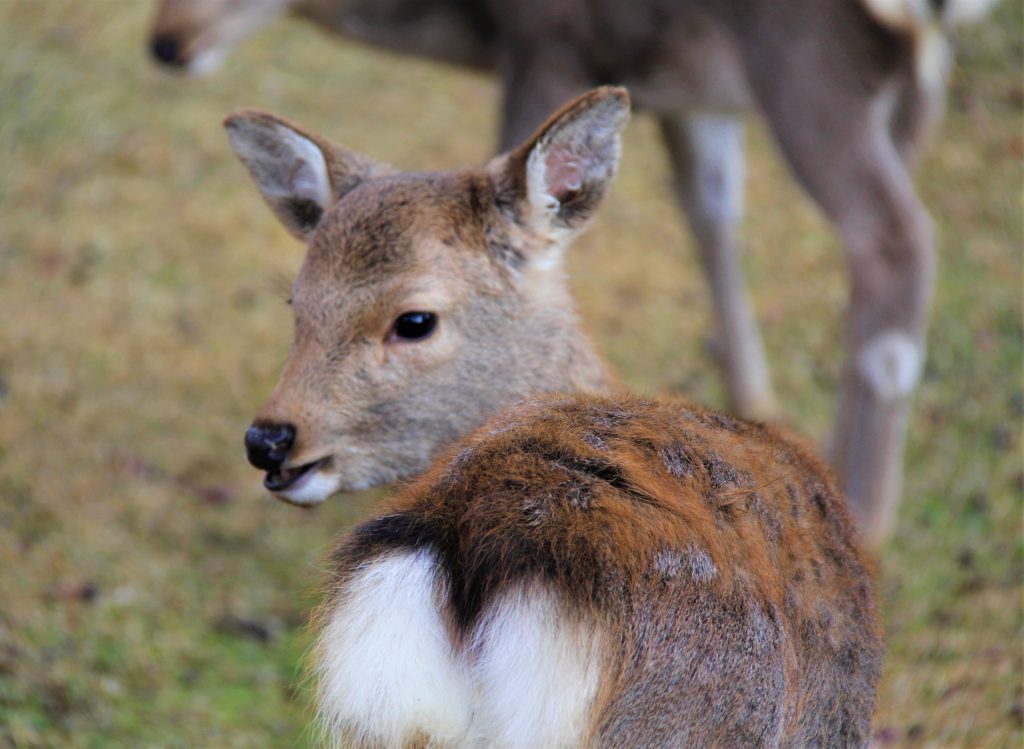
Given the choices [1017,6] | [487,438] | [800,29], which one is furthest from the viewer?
[1017,6]

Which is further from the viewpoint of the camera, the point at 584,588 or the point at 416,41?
the point at 416,41

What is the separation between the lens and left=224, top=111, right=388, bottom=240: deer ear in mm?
3596

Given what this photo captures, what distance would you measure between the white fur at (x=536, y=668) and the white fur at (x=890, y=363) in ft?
11.1

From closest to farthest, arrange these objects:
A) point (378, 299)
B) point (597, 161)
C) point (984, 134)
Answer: point (378, 299) → point (597, 161) → point (984, 134)

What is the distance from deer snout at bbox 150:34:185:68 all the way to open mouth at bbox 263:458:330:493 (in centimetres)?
368

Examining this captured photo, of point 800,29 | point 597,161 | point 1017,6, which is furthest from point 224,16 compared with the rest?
point 1017,6

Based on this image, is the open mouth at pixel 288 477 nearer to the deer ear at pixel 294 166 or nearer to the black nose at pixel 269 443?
the black nose at pixel 269 443

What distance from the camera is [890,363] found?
5137 mm

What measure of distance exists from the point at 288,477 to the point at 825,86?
2792 millimetres

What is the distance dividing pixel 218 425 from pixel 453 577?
13.8 feet

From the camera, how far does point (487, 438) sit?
2.44m

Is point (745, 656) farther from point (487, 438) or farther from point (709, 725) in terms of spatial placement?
point (487, 438)

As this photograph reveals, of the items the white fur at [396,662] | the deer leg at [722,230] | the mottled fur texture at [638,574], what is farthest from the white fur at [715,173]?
the white fur at [396,662]

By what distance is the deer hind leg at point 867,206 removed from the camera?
4.95 metres
